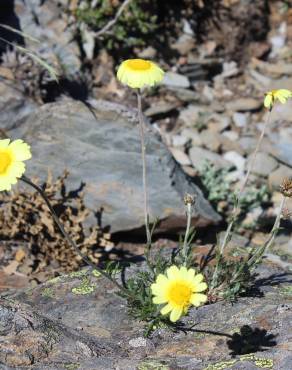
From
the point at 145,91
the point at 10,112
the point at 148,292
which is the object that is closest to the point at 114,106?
the point at 10,112

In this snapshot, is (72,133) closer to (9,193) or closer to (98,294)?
(9,193)

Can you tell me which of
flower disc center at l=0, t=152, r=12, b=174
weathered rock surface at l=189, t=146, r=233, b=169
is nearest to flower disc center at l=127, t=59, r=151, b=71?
flower disc center at l=0, t=152, r=12, b=174

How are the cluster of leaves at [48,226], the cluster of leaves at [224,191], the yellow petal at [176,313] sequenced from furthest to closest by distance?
the cluster of leaves at [224,191] → the cluster of leaves at [48,226] → the yellow petal at [176,313]

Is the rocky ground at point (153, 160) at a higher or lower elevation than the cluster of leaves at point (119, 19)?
lower

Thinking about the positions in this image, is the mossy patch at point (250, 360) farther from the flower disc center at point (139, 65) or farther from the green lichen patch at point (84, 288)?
the flower disc center at point (139, 65)

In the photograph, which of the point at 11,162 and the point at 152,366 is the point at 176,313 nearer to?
the point at 152,366

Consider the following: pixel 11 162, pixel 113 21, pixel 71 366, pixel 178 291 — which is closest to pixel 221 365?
pixel 178 291

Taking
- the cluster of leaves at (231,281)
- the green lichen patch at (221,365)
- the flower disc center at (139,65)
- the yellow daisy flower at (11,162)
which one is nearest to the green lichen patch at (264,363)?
the green lichen patch at (221,365)
